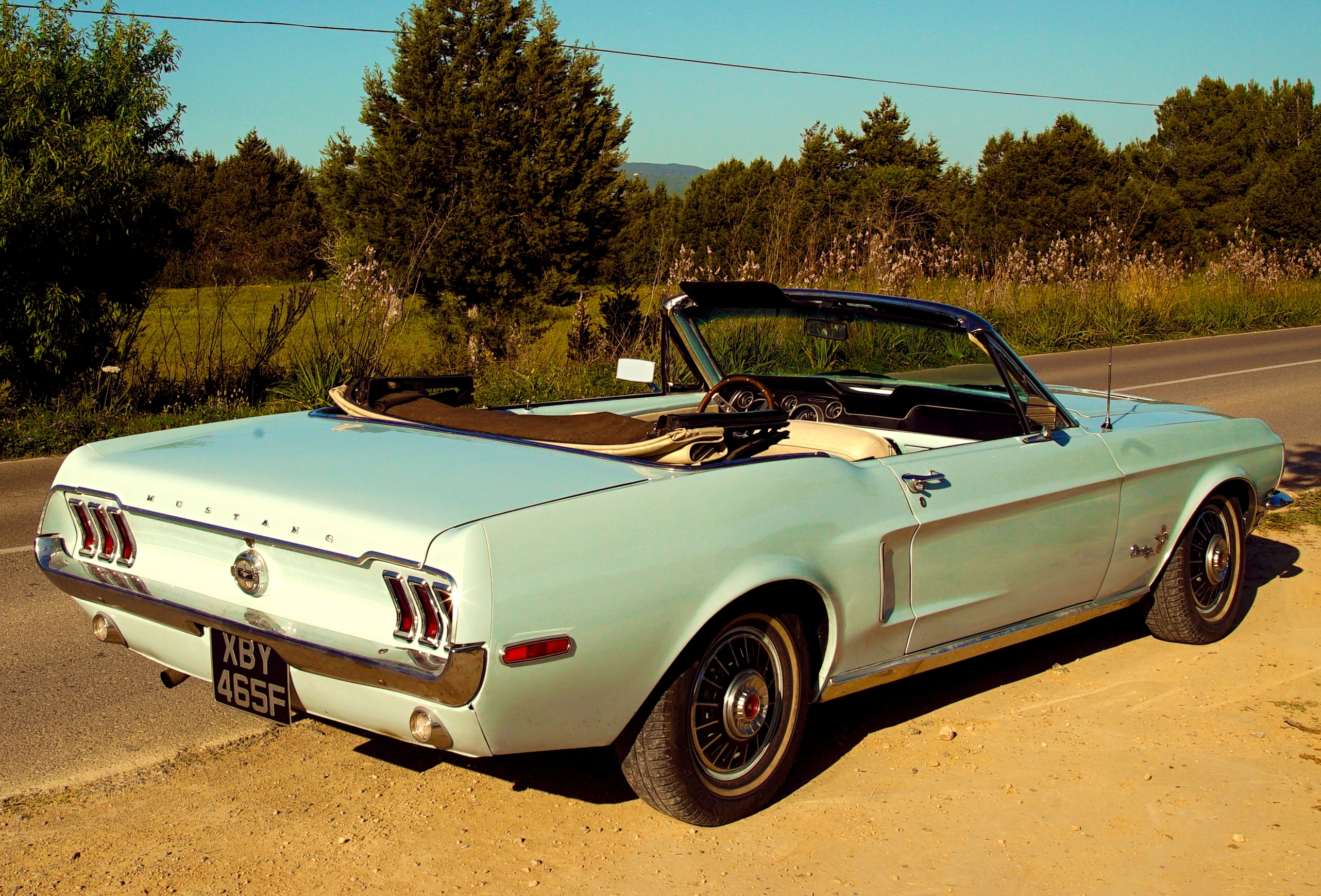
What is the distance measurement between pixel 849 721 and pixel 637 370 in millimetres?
1633

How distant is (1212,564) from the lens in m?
4.95

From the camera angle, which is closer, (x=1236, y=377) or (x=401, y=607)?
(x=401, y=607)

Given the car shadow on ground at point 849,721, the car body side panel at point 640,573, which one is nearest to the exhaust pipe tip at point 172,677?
the car shadow on ground at point 849,721

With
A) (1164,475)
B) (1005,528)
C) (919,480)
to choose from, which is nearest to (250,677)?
(919,480)

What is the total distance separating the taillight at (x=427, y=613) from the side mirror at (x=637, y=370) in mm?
2138

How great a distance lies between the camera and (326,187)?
1978 cm

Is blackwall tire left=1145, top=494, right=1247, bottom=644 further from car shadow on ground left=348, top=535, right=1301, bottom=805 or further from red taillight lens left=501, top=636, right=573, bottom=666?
red taillight lens left=501, top=636, right=573, bottom=666

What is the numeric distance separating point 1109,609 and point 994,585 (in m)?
0.90

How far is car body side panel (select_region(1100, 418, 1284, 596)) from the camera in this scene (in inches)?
175

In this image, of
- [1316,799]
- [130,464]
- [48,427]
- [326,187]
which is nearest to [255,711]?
[130,464]

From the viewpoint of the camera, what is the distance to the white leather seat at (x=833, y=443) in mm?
3764

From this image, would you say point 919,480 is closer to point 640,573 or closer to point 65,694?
point 640,573

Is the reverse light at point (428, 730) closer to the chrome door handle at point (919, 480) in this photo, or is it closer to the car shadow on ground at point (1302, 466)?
the chrome door handle at point (919, 480)

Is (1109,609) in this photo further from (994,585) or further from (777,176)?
(777,176)
